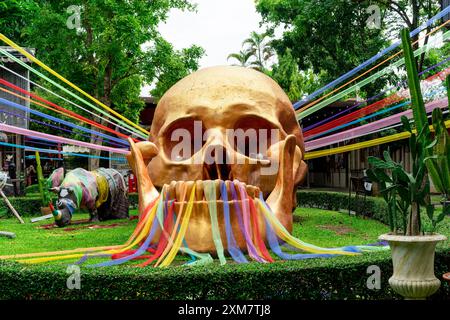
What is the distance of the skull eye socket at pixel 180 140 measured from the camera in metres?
9.23

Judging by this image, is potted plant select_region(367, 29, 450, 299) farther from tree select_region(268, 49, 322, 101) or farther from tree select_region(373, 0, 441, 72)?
tree select_region(268, 49, 322, 101)

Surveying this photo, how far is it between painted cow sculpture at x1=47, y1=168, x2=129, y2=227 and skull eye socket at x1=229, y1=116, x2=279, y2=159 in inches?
A: 215

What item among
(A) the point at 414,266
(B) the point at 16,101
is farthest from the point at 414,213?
(B) the point at 16,101

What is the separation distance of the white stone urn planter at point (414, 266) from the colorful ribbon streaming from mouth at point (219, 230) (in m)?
2.25

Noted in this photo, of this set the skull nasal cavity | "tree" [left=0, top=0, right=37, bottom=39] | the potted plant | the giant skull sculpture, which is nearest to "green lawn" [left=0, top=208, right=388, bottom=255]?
the giant skull sculpture

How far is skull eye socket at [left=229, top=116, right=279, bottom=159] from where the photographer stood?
9086 millimetres

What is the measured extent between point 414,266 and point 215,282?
1993mm

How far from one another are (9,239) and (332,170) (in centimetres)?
2148

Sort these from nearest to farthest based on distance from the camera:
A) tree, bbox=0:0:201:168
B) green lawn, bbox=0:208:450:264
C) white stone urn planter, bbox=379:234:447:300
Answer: white stone urn planter, bbox=379:234:447:300 < green lawn, bbox=0:208:450:264 < tree, bbox=0:0:201:168

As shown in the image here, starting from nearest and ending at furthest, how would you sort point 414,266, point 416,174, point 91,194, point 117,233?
point 414,266 → point 416,174 → point 117,233 → point 91,194

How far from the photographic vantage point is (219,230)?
820cm

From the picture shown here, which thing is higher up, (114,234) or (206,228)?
(206,228)

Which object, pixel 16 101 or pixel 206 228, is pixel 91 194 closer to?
pixel 206 228
